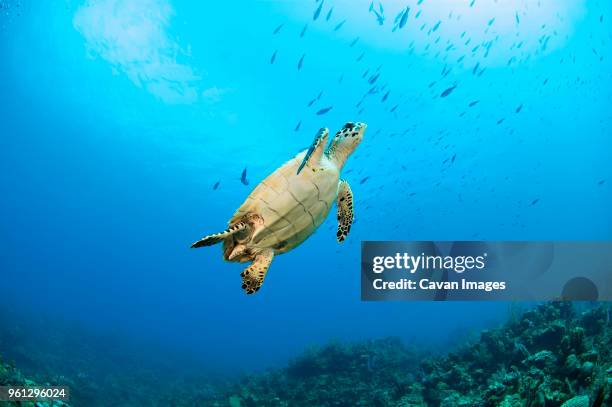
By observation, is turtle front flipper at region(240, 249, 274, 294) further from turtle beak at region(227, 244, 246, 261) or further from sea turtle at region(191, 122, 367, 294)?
turtle beak at region(227, 244, 246, 261)

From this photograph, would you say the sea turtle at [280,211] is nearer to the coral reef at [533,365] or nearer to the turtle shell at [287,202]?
the turtle shell at [287,202]

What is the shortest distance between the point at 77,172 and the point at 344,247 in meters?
43.9

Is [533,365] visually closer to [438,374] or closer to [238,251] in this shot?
[438,374]

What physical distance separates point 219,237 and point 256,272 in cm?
67

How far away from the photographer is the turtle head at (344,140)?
4961mm

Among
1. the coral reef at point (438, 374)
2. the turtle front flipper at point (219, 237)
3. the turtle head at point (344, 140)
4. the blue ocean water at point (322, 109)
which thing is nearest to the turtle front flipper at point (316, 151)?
the turtle head at point (344, 140)

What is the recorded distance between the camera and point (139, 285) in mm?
97562

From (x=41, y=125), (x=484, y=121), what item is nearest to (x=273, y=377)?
(x=484, y=121)

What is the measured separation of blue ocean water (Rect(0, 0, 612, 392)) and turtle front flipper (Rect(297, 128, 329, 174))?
963 cm

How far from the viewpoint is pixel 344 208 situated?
5.39 m

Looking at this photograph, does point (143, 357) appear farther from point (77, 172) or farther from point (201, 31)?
point (77, 172)

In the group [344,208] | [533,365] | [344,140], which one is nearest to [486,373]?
[533,365]

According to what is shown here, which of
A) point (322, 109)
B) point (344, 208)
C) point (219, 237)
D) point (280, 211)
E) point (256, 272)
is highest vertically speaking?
point (322, 109)

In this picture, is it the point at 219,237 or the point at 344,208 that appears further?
the point at 344,208
